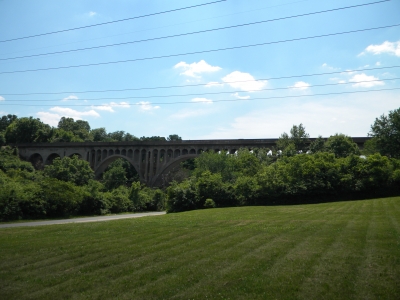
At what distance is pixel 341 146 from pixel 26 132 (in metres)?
89.9

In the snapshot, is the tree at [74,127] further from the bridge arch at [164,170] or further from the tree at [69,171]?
the tree at [69,171]

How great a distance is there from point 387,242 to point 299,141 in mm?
61891

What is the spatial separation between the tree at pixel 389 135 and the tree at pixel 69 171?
50.3 metres

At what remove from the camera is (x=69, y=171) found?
2378 inches

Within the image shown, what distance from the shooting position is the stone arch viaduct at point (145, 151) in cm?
7284

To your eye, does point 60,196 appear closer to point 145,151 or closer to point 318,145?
point 318,145

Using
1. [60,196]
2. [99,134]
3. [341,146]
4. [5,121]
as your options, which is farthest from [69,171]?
[99,134]

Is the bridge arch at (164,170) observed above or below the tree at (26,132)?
below

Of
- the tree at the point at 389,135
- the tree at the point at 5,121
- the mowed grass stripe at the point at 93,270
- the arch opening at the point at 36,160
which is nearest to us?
the mowed grass stripe at the point at 93,270

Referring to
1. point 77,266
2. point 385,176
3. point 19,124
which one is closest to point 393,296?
point 77,266

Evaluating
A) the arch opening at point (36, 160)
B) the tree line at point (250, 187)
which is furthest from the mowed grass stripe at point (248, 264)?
the arch opening at point (36, 160)

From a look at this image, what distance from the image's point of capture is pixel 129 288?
802 cm

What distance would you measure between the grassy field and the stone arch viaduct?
2289 inches

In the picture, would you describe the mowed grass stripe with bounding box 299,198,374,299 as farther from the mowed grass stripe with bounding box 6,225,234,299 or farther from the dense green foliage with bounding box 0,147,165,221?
the dense green foliage with bounding box 0,147,165,221
